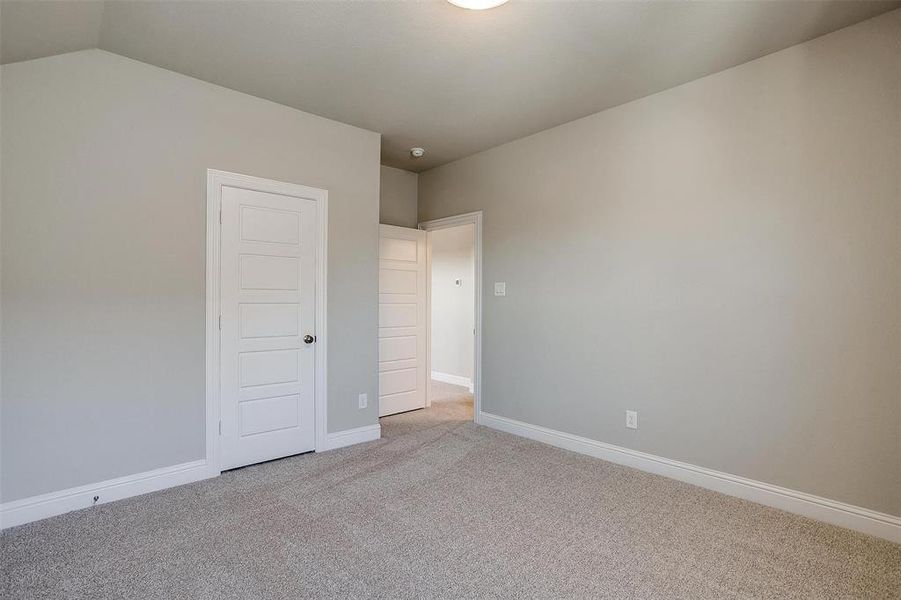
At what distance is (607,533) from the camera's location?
7.77 feet

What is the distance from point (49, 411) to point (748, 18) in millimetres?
4400

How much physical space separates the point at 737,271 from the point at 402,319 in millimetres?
3225

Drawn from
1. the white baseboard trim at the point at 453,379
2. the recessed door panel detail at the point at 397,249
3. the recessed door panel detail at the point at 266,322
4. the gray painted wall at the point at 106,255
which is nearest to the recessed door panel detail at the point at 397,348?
the recessed door panel detail at the point at 397,249

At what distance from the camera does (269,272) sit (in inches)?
134

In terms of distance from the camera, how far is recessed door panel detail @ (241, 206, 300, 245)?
329cm

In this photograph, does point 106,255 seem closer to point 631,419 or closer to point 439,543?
point 439,543

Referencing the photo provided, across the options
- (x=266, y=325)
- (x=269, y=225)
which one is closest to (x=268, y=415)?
(x=266, y=325)

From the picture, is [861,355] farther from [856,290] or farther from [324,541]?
[324,541]

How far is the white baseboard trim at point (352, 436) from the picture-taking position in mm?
3721

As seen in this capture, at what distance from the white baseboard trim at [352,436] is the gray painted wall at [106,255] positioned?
100 centimetres

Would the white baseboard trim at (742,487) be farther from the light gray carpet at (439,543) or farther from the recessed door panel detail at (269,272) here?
the recessed door panel detail at (269,272)

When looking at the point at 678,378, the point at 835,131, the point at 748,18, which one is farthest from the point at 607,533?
the point at 748,18

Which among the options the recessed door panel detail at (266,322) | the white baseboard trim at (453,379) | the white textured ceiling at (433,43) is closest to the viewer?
the white textured ceiling at (433,43)

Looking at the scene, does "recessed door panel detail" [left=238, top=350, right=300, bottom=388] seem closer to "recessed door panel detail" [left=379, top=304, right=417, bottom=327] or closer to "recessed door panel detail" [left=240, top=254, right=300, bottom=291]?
"recessed door panel detail" [left=240, top=254, right=300, bottom=291]
